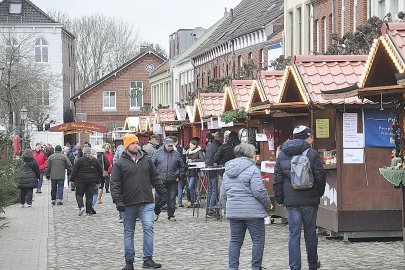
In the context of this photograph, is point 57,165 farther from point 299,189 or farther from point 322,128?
point 299,189

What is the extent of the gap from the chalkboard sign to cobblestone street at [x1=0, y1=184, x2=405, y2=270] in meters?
1.60

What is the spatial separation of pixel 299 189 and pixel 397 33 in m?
2.18

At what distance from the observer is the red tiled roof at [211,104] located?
3165 centimetres

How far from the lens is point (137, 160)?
49.1 ft

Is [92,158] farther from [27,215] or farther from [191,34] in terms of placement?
[191,34]

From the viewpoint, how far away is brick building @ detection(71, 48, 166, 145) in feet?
287

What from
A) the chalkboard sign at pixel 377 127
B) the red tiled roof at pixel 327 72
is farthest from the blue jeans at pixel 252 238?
the red tiled roof at pixel 327 72

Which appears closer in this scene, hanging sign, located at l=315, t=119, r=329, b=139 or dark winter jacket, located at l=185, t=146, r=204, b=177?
hanging sign, located at l=315, t=119, r=329, b=139

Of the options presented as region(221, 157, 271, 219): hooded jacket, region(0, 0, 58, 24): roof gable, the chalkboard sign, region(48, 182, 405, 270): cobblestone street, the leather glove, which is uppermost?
region(0, 0, 58, 24): roof gable

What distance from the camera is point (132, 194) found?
14.7 m

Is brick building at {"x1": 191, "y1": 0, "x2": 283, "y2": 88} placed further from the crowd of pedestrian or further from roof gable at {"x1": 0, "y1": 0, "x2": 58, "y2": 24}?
roof gable at {"x1": 0, "y1": 0, "x2": 58, "y2": 24}

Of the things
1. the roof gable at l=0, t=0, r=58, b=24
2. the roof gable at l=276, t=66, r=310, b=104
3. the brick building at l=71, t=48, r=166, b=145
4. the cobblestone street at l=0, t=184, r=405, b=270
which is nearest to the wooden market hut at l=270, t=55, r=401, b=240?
the cobblestone street at l=0, t=184, r=405, b=270

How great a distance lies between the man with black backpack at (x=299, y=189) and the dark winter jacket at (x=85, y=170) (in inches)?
499

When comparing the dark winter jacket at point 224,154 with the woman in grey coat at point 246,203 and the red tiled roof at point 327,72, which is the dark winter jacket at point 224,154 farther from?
the woman in grey coat at point 246,203
